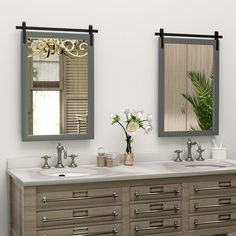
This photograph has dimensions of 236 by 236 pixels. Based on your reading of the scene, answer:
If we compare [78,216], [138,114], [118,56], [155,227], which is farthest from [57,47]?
[155,227]

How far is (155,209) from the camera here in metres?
3.42

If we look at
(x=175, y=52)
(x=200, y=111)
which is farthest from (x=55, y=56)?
(x=200, y=111)

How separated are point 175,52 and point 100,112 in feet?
2.43

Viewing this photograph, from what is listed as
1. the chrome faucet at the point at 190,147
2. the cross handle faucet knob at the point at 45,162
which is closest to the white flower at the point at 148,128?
the chrome faucet at the point at 190,147

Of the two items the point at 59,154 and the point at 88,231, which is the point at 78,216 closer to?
the point at 88,231

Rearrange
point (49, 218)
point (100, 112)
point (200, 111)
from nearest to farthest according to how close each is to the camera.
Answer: point (49, 218) → point (100, 112) → point (200, 111)

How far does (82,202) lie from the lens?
3236 mm

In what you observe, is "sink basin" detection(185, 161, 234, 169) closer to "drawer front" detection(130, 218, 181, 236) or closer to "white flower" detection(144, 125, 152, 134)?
"white flower" detection(144, 125, 152, 134)

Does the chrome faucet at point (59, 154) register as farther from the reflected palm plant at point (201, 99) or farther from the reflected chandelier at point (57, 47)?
the reflected palm plant at point (201, 99)

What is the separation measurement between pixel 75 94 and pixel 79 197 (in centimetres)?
82

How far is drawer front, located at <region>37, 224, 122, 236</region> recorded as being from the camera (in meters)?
3.17

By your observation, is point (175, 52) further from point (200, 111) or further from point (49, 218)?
point (49, 218)

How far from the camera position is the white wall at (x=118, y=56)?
3.58m

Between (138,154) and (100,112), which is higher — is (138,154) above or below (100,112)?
below
